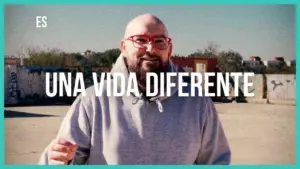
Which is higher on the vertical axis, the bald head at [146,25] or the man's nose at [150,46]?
the bald head at [146,25]

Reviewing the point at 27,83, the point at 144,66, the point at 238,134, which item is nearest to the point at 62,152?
the point at 144,66

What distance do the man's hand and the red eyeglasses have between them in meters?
0.58

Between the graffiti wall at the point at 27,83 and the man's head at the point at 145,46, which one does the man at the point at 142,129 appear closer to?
the man's head at the point at 145,46

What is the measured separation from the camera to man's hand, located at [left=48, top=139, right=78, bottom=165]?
181cm

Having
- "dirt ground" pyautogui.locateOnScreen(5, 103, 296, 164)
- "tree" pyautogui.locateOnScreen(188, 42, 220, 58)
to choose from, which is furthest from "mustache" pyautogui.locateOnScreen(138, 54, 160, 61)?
"tree" pyautogui.locateOnScreen(188, 42, 220, 58)

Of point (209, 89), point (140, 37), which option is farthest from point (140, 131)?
point (209, 89)

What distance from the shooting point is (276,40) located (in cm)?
446

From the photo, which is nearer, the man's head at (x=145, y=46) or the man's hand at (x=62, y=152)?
the man's hand at (x=62, y=152)

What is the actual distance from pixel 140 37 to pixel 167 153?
564 mm

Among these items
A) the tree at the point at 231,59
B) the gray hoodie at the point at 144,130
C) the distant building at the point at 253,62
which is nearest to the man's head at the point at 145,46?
the gray hoodie at the point at 144,130

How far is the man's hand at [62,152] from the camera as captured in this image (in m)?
1.81

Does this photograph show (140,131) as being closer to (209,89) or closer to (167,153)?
(167,153)

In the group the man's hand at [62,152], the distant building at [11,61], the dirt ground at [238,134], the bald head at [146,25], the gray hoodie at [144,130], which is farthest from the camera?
the dirt ground at [238,134]

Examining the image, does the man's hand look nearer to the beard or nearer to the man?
the man
